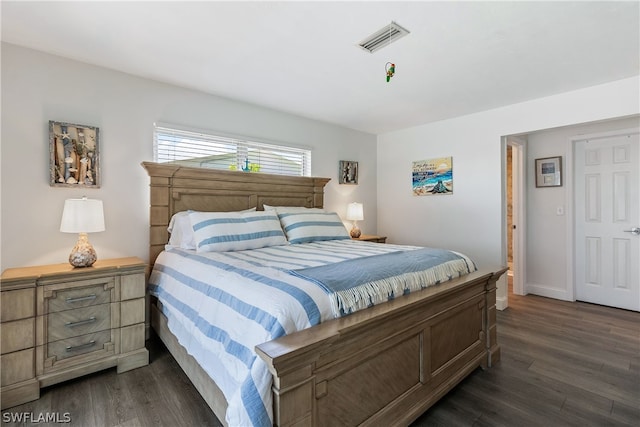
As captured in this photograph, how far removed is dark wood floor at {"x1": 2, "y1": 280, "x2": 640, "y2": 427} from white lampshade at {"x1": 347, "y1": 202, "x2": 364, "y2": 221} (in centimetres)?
213

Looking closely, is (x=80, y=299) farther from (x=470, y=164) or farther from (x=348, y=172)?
(x=470, y=164)

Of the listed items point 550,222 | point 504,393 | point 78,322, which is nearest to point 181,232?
point 78,322

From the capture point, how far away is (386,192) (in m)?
4.79

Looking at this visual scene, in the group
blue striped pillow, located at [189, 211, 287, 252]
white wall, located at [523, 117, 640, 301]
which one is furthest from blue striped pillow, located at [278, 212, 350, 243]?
white wall, located at [523, 117, 640, 301]

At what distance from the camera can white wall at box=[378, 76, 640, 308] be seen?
2.99 metres

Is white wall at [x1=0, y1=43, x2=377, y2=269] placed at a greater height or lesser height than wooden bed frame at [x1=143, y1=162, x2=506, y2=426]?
greater

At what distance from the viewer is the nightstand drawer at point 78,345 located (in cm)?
201

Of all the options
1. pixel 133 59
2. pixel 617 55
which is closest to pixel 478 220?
pixel 617 55

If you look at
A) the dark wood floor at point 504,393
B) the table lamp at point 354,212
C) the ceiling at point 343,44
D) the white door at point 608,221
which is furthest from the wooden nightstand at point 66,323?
the white door at point 608,221

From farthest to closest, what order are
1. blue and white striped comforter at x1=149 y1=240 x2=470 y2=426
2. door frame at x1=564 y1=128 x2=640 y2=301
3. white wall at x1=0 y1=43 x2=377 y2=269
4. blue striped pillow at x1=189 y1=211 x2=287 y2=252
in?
door frame at x1=564 y1=128 x2=640 y2=301 → blue striped pillow at x1=189 y1=211 x2=287 y2=252 → white wall at x1=0 y1=43 x2=377 y2=269 → blue and white striped comforter at x1=149 y1=240 x2=470 y2=426

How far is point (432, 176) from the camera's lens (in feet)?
13.8

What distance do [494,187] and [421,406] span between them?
107 inches

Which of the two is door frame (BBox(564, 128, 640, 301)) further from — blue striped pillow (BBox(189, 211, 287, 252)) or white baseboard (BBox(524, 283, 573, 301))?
blue striped pillow (BBox(189, 211, 287, 252))

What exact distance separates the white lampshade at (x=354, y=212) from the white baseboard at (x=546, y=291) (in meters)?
2.42
